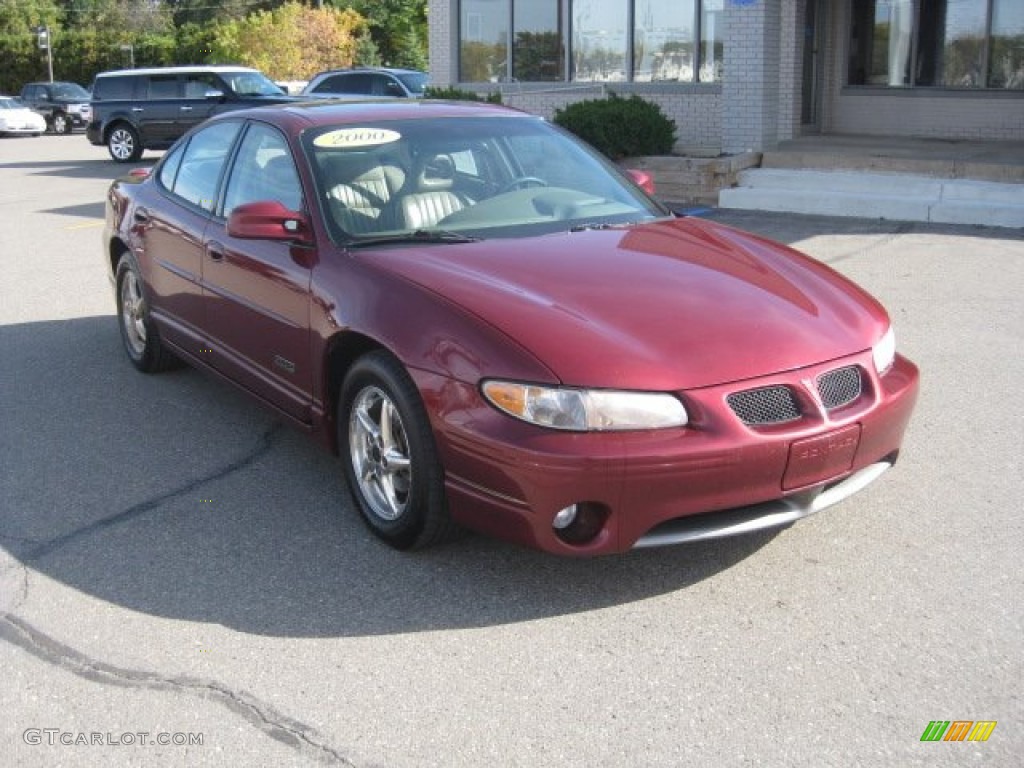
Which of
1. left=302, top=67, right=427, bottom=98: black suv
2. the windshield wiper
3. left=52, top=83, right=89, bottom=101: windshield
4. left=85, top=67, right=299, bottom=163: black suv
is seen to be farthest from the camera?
left=52, top=83, right=89, bottom=101: windshield

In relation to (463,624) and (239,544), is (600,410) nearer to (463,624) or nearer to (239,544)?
(463,624)

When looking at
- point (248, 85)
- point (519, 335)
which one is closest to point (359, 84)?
point (248, 85)

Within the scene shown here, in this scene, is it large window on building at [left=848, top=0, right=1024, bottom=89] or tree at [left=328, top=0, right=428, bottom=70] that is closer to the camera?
large window on building at [left=848, top=0, right=1024, bottom=89]

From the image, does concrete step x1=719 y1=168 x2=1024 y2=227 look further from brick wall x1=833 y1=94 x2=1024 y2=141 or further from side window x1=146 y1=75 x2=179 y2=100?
side window x1=146 y1=75 x2=179 y2=100

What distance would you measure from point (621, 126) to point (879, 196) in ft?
11.1

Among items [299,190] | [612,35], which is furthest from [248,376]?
[612,35]

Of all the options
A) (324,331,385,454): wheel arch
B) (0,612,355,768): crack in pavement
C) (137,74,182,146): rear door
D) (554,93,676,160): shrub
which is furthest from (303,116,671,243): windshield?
(137,74,182,146): rear door

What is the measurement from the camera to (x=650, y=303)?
4.09m

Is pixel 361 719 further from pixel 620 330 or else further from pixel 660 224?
pixel 660 224

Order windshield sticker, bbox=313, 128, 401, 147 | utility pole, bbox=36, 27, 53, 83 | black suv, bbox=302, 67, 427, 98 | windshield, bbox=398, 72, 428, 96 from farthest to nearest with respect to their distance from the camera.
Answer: utility pole, bbox=36, 27, 53, 83
windshield, bbox=398, 72, 428, 96
black suv, bbox=302, 67, 427, 98
windshield sticker, bbox=313, 128, 401, 147

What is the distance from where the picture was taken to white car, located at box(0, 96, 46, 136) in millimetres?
33500

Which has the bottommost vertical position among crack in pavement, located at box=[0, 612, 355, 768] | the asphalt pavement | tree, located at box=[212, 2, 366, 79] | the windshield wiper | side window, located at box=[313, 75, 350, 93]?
crack in pavement, located at box=[0, 612, 355, 768]

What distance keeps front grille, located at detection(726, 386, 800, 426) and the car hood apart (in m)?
0.07

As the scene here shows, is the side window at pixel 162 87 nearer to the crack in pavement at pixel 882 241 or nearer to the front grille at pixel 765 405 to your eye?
the crack in pavement at pixel 882 241
